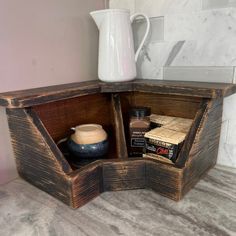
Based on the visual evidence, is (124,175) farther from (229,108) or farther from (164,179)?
(229,108)

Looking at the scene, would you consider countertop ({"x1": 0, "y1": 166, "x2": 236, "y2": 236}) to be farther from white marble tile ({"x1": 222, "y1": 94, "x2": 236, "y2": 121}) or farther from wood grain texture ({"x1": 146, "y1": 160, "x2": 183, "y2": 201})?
white marble tile ({"x1": 222, "y1": 94, "x2": 236, "y2": 121})

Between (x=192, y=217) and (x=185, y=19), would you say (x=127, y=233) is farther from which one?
(x=185, y=19)

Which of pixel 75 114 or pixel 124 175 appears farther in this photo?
pixel 75 114

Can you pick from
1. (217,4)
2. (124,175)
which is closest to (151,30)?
(217,4)

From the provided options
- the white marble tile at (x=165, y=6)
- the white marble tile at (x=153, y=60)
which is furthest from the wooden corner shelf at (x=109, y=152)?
the white marble tile at (x=165, y=6)

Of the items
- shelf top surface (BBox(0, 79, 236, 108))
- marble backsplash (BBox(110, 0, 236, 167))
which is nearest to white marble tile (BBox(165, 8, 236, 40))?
marble backsplash (BBox(110, 0, 236, 167))

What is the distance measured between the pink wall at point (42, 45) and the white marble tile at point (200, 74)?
0.25m

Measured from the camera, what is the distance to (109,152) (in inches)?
25.4

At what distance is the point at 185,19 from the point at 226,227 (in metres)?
0.50

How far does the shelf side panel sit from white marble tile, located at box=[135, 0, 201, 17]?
1.50ft

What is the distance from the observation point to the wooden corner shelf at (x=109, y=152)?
1.61ft

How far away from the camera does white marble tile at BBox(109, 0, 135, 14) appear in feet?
2.41

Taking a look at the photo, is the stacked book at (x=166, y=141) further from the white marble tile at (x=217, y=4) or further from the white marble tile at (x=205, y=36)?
the white marble tile at (x=217, y=4)

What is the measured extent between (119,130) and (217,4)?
0.39m
